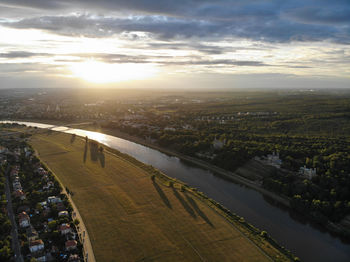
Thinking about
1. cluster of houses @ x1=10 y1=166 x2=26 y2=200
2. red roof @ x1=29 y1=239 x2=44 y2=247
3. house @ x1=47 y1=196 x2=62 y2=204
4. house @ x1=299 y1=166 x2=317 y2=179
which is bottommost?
red roof @ x1=29 y1=239 x2=44 y2=247

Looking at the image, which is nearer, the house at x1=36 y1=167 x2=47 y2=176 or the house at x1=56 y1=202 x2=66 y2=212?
the house at x1=56 y1=202 x2=66 y2=212

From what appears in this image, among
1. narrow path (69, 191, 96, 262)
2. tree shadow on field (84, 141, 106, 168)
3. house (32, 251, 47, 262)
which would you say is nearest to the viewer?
house (32, 251, 47, 262)

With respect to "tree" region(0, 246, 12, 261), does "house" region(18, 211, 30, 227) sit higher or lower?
higher

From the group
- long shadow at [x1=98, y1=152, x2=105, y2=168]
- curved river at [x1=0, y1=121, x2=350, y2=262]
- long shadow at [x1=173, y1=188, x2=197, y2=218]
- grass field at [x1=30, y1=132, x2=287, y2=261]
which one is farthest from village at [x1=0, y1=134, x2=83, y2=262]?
curved river at [x1=0, y1=121, x2=350, y2=262]

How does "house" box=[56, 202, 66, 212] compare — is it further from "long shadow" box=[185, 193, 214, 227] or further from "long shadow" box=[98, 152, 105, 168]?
"long shadow" box=[98, 152, 105, 168]

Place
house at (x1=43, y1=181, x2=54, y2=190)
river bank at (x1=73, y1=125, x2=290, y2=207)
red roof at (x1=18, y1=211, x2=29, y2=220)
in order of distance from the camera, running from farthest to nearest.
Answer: river bank at (x1=73, y1=125, x2=290, y2=207) → house at (x1=43, y1=181, x2=54, y2=190) → red roof at (x1=18, y1=211, x2=29, y2=220)

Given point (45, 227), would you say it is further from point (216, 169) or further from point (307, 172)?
point (307, 172)

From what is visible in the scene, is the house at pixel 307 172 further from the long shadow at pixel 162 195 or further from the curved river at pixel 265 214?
the long shadow at pixel 162 195
